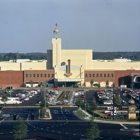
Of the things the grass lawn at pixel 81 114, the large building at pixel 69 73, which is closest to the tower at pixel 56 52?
the large building at pixel 69 73

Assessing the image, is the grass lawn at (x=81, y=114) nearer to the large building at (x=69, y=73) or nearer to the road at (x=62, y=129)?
the road at (x=62, y=129)

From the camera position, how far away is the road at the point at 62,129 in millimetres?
40844

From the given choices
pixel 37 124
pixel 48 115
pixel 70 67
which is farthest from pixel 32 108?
pixel 70 67

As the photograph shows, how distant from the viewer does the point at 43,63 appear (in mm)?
116750

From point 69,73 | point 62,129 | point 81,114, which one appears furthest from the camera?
point 69,73

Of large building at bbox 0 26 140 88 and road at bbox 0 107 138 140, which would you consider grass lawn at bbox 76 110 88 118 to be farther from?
large building at bbox 0 26 140 88

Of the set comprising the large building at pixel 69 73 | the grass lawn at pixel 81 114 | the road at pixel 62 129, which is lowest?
the road at pixel 62 129

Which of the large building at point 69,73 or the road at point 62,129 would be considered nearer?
the road at point 62,129

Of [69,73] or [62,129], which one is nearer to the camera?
[62,129]

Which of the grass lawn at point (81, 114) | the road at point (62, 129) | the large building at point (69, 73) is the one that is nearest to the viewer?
the road at point (62, 129)

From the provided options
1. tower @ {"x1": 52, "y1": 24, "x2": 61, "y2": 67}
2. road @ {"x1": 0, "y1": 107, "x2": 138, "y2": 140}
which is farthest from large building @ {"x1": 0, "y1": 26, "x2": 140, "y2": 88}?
road @ {"x1": 0, "y1": 107, "x2": 138, "y2": 140}

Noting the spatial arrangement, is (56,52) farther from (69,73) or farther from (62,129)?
(62,129)

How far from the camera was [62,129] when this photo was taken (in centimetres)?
4553

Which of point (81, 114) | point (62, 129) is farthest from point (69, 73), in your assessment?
point (62, 129)
